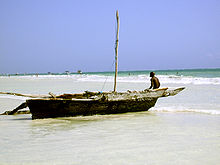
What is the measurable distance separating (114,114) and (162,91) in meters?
2.02

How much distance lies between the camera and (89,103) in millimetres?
7395

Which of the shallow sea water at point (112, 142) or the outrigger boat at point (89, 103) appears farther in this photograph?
the outrigger boat at point (89, 103)

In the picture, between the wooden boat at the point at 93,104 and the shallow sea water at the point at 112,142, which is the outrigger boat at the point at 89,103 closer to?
the wooden boat at the point at 93,104

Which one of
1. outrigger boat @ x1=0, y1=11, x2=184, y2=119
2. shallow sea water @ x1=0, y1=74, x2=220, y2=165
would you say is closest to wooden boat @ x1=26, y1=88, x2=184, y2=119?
outrigger boat @ x1=0, y1=11, x2=184, y2=119

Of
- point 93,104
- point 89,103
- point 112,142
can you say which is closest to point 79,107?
point 89,103

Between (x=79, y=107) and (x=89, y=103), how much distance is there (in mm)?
339

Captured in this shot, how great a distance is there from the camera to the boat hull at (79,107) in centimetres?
676

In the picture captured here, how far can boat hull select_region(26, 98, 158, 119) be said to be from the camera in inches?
266

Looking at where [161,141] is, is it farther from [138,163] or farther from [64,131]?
[64,131]

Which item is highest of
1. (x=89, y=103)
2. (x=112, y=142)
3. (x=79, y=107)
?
(x=89, y=103)

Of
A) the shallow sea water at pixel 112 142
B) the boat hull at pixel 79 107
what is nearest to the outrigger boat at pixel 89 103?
the boat hull at pixel 79 107

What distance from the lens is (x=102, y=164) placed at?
329cm

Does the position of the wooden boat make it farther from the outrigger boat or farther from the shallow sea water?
the shallow sea water

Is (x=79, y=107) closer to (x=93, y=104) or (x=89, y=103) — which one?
(x=89, y=103)
